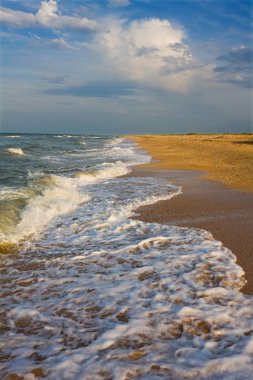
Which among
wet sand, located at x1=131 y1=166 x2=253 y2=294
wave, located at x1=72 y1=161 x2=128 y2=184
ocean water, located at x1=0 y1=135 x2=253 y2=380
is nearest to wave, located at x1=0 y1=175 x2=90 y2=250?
ocean water, located at x1=0 y1=135 x2=253 y2=380

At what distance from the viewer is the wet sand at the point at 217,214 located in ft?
18.2

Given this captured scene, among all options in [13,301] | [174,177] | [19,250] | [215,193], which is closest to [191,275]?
[13,301]

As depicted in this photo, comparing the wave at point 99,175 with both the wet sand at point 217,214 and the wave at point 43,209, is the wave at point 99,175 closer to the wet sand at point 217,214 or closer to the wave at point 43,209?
the wave at point 43,209

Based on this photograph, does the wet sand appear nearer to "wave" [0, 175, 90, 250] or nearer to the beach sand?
the beach sand

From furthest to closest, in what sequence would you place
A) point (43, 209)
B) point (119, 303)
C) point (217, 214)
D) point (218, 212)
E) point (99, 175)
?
point (99, 175)
point (43, 209)
point (218, 212)
point (217, 214)
point (119, 303)

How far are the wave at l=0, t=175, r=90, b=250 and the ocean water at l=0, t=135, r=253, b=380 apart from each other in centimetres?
6

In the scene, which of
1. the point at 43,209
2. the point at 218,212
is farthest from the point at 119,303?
the point at 43,209

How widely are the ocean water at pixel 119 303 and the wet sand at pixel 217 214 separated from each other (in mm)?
219

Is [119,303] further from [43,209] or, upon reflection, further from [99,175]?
[99,175]

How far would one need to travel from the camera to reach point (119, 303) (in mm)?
3887

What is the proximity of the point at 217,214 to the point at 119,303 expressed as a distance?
427 cm

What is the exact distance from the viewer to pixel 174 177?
13.5 metres

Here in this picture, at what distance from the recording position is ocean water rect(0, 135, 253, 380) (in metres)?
2.88

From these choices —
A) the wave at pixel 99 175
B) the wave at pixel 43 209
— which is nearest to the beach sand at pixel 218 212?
the wave at pixel 43 209
